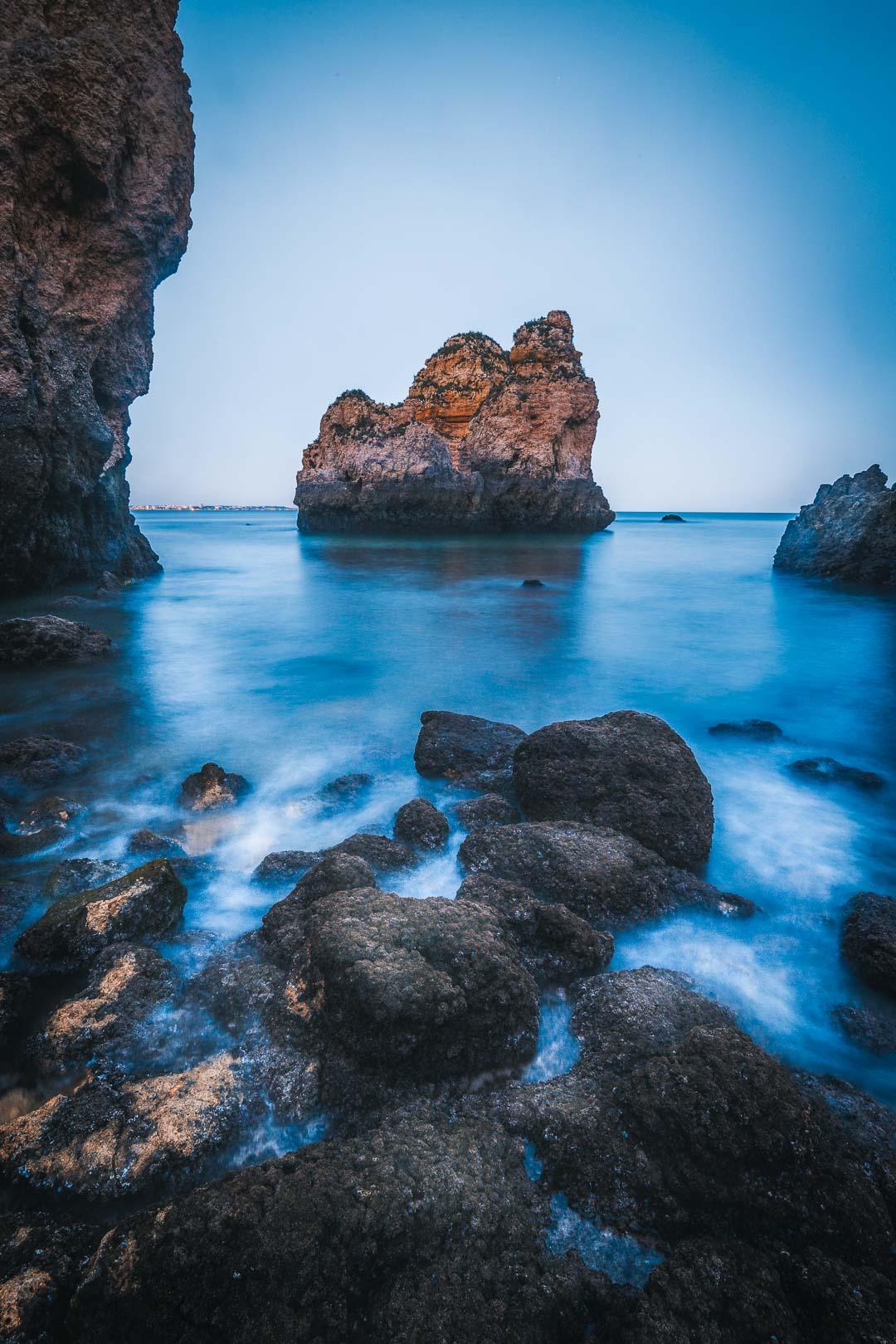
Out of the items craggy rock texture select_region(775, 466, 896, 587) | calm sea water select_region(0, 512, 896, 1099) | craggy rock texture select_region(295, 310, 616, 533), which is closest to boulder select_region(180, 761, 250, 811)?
calm sea water select_region(0, 512, 896, 1099)

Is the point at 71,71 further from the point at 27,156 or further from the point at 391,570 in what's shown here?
the point at 391,570

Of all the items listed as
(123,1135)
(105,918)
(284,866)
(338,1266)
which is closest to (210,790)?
(284,866)

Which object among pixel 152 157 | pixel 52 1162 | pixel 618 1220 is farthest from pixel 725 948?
pixel 152 157

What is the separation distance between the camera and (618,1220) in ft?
5.35

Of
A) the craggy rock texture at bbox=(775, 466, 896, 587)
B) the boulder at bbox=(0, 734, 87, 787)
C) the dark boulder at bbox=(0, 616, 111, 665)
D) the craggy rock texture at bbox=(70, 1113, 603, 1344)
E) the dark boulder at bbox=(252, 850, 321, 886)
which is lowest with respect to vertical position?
the dark boulder at bbox=(252, 850, 321, 886)

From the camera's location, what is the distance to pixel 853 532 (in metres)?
16.8

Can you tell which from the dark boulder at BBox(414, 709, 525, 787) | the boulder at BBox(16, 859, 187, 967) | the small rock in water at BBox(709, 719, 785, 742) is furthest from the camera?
the small rock in water at BBox(709, 719, 785, 742)

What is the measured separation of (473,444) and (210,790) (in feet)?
107

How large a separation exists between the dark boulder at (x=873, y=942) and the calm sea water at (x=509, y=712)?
0.37 feet

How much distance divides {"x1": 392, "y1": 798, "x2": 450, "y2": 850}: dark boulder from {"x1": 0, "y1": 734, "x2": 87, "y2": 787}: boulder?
9.02 feet

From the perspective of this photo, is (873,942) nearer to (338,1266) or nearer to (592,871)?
(592,871)

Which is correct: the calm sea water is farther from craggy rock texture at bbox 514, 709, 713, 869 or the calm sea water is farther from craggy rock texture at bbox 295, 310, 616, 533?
craggy rock texture at bbox 295, 310, 616, 533

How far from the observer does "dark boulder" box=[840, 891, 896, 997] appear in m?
2.67

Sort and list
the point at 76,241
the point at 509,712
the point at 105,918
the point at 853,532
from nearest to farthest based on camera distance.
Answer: the point at 105,918 → the point at 509,712 → the point at 76,241 → the point at 853,532
